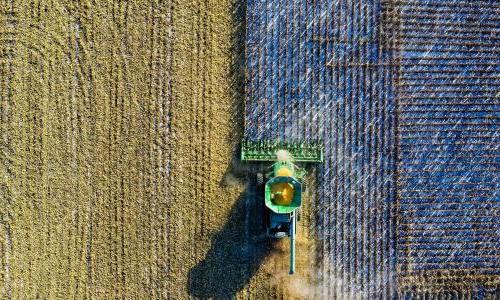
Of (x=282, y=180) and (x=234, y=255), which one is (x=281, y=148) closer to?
(x=282, y=180)

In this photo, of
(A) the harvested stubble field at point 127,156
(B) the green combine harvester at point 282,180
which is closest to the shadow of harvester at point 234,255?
(A) the harvested stubble field at point 127,156

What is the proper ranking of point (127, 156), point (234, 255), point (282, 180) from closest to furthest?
point (282, 180) → point (127, 156) → point (234, 255)

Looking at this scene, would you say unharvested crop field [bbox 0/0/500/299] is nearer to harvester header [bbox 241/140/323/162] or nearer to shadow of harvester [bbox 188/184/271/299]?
shadow of harvester [bbox 188/184/271/299]

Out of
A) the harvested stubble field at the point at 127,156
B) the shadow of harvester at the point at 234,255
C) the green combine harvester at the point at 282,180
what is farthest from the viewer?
the shadow of harvester at the point at 234,255

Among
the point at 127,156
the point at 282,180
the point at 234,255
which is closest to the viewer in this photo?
the point at 282,180

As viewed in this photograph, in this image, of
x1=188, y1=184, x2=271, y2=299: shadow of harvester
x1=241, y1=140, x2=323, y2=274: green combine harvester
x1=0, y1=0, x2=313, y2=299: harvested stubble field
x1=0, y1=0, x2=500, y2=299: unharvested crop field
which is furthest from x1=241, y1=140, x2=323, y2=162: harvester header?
x1=188, y1=184, x2=271, y2=299: shadow of harvester

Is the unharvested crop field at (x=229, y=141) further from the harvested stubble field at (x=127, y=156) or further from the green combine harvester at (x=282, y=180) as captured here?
the green combine harvester at (x=282, y=180)

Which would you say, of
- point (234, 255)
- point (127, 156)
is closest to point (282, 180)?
point (234, 255)
